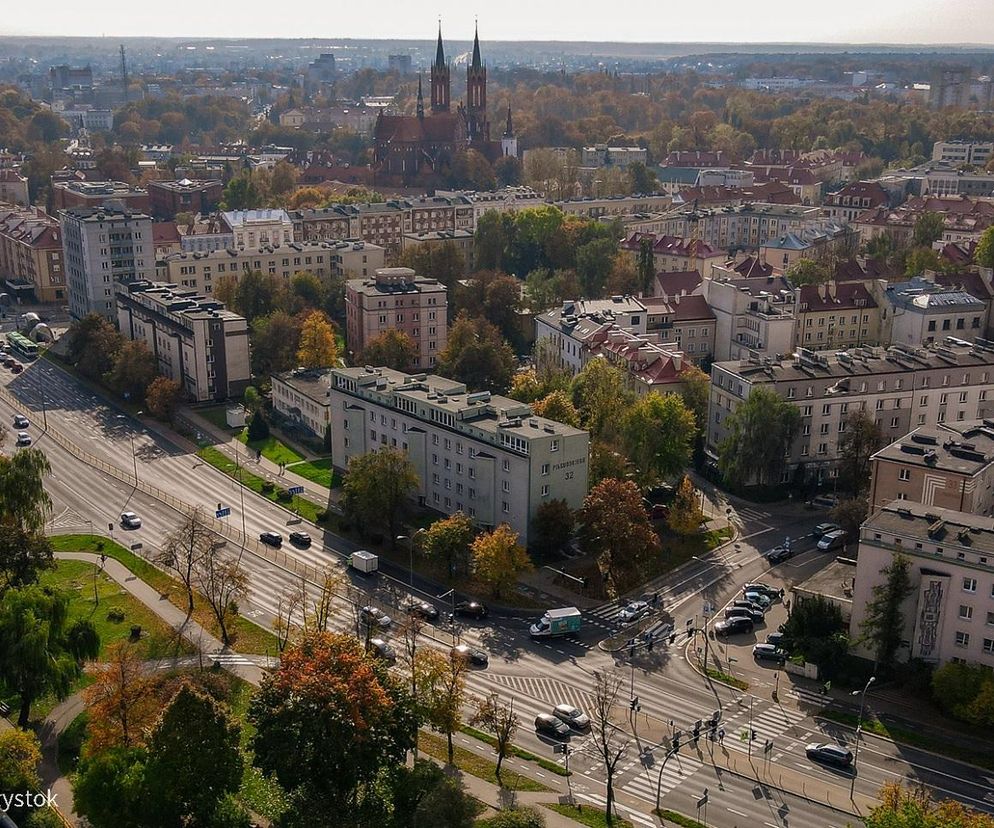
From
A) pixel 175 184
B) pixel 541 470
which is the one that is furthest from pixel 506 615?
pixel 175 184

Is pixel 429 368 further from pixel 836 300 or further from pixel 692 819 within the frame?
pixel 692 819

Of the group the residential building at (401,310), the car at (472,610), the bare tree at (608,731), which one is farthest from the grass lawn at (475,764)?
the residential building at (401,310)

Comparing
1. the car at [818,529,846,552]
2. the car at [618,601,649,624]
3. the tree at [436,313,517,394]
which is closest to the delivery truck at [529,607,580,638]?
the car at [618,601,649,624]

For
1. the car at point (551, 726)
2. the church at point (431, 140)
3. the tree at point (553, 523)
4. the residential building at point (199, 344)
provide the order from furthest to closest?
1. the church at point (431, 140)
2. the residential building at point (199, 344)
3. the tree at point (553, 523)
4. the car at point (551, 726)

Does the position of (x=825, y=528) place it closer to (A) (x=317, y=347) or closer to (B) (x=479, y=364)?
(B) (x=479, y=364)

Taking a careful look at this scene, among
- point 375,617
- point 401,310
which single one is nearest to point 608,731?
point 375,617

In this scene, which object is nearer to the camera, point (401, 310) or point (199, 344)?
point (199, 344)

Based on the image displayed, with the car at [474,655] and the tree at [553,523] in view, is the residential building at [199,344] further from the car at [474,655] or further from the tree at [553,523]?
the car at [474,655]
